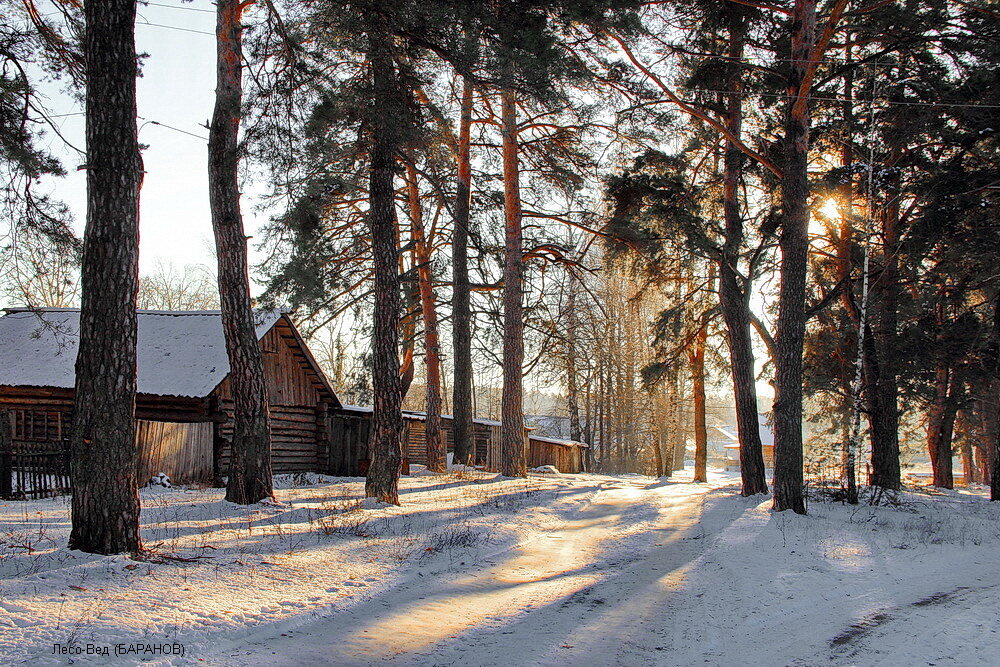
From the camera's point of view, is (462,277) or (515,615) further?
(462,277)

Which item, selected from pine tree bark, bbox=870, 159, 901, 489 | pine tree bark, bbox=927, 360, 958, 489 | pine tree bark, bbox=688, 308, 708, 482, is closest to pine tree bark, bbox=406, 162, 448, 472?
pine tree bark, bbox=688, 308, 708, 482

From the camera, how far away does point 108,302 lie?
6.46m

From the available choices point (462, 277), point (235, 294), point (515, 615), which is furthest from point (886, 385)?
point (235, 294)

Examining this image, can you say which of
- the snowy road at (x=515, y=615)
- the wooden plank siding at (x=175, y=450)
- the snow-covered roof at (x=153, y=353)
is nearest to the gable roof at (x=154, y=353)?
the snow-covered roof at (x=153, y=353)

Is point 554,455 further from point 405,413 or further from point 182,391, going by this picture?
point 182,391

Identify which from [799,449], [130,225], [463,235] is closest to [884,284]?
[799,449]

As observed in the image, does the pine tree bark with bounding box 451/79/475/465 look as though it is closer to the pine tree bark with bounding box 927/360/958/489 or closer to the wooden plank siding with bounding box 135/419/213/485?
the wooden plank siding with bounding box 135/419/213/485

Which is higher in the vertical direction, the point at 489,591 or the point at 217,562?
the point at 217,562

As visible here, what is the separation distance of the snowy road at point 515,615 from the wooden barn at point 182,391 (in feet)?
35.8

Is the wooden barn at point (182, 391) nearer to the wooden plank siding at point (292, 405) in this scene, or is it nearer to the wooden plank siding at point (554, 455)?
the wooden plank siding at point (292, 405)

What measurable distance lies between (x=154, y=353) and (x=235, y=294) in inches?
439

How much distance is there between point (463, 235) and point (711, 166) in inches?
300

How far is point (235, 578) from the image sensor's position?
5.78 meters

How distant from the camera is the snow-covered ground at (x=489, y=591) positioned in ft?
14.4
